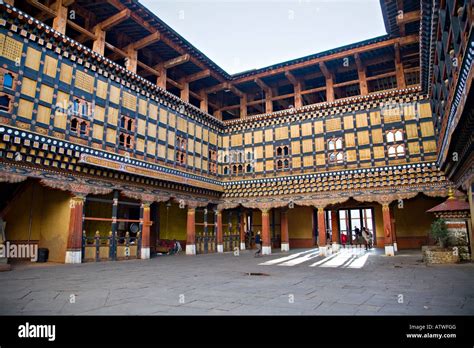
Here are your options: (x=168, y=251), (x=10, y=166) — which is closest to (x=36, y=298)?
(x=10, y=166)

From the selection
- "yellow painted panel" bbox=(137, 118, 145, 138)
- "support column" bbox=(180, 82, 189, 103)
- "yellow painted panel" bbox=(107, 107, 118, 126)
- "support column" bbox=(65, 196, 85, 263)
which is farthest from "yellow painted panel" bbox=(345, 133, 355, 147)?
"support column" bbox=(65, 196, 85, 263)

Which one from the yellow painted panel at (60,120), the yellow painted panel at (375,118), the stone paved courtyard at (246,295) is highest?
the yellow painted panel at (375,118)

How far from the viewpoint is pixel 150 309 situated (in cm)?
491

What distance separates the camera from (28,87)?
12312 mm

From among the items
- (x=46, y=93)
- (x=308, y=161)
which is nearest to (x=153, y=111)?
(x=46, y=93)

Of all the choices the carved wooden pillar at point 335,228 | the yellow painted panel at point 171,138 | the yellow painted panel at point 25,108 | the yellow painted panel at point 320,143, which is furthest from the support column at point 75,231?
the carved wooden pillar at point 335,228

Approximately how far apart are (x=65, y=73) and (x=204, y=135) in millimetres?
9906

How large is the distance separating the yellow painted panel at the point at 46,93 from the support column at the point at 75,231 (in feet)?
14.1

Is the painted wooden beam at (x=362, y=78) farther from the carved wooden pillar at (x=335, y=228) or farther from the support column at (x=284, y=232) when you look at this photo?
the support column at (x=284, y=232)

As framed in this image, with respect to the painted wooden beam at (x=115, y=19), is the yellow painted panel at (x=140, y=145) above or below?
below

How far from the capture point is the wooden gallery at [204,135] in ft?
39.8

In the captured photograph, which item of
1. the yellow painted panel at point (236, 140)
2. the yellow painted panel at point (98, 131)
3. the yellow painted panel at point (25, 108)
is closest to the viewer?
the yellow painted panel at point (25, 108)

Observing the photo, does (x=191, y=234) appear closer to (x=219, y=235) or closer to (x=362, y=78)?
(x=219, y=235)
